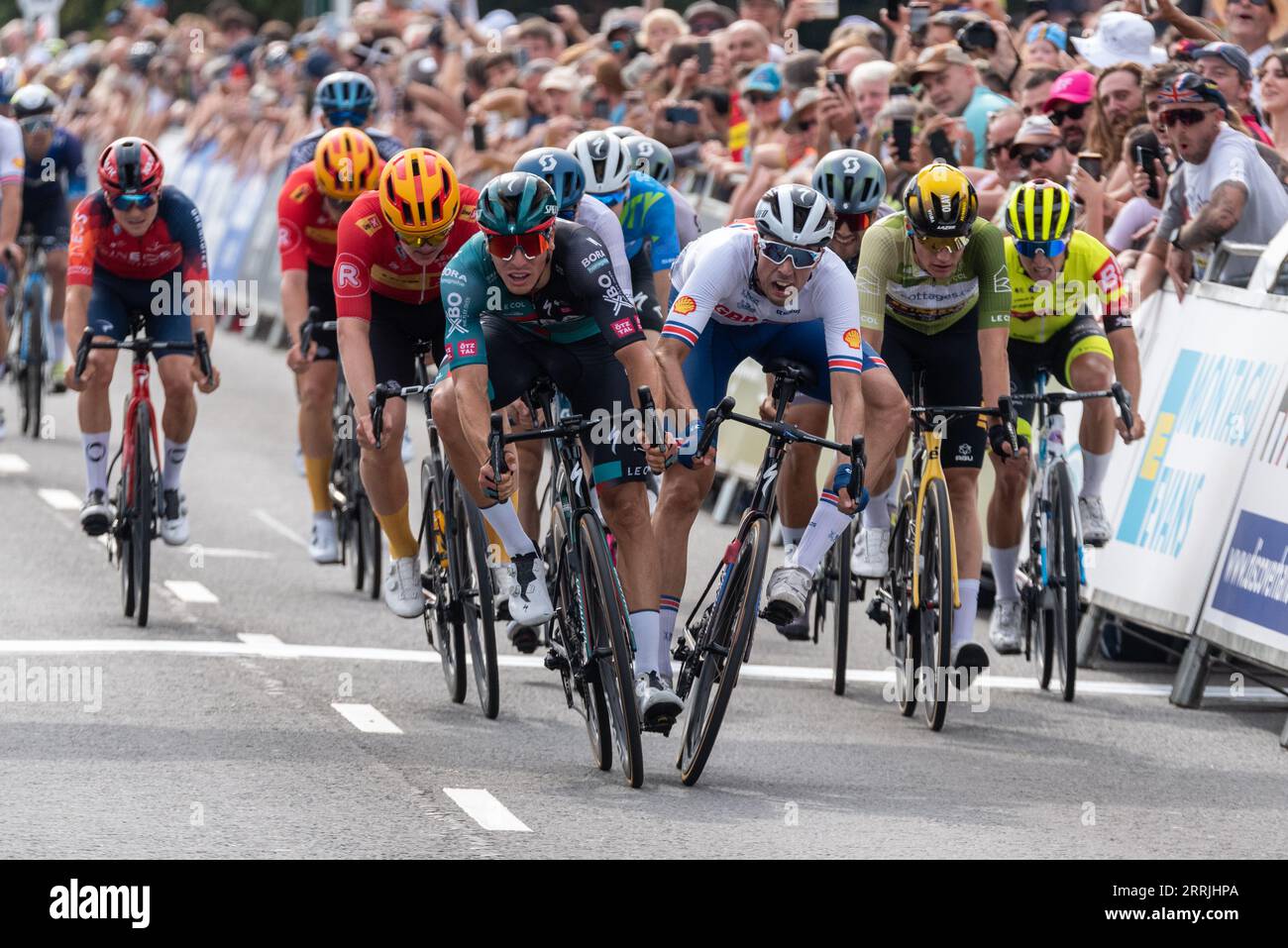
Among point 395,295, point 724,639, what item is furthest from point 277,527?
point 724,639

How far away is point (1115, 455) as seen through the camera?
37.2 ft

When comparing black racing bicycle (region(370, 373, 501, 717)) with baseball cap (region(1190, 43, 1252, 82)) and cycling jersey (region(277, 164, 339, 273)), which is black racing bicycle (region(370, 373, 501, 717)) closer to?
cycling jersey (region(277, 164, 339, 273))

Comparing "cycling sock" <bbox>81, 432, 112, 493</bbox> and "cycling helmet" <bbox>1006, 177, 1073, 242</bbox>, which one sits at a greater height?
"cycling helmet" <bbox>1006, 177, 1073, 242</bbox>

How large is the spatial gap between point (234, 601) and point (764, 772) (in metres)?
4.31

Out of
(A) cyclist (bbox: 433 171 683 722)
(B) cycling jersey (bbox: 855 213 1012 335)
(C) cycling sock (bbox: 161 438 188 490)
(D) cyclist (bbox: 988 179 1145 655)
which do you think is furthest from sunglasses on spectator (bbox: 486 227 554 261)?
(C) cycling sock (bbox: 161 438 188 490)

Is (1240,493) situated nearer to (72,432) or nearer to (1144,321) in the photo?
(1144,321)

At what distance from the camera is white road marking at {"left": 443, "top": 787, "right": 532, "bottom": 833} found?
24.2 feet

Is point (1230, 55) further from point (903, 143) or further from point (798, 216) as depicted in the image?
point (798, 216)

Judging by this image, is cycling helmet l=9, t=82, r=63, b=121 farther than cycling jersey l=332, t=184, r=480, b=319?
Yes

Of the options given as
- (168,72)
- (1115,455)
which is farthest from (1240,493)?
(168,72)

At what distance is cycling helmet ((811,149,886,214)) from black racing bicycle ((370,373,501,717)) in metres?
1.88

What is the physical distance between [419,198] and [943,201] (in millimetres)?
2007

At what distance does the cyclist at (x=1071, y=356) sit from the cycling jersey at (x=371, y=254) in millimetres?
2355

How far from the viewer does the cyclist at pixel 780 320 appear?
834cm
